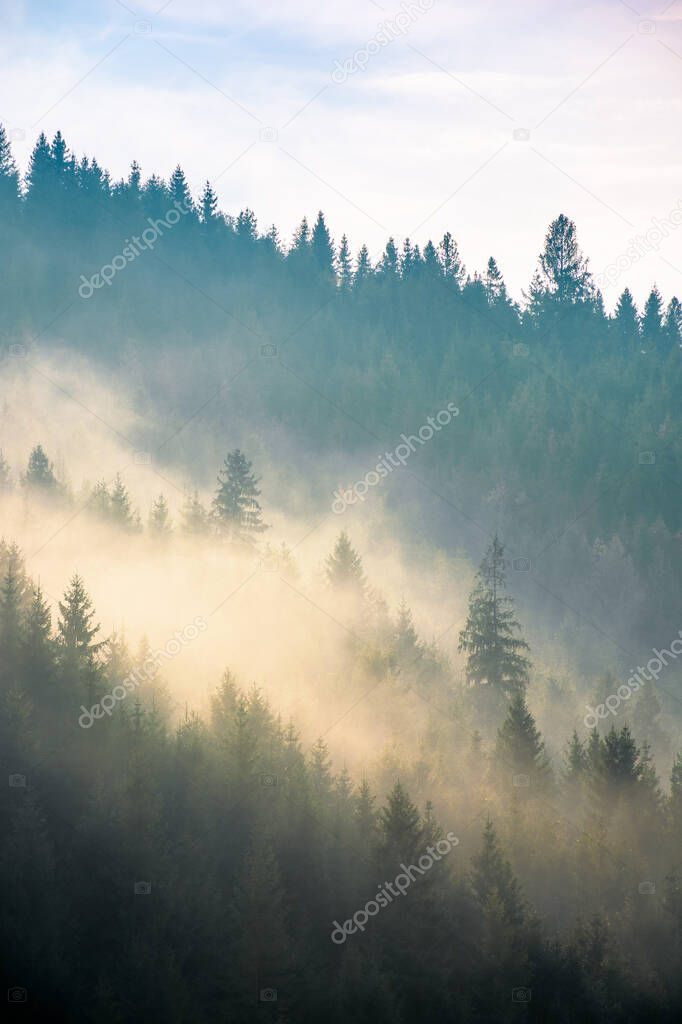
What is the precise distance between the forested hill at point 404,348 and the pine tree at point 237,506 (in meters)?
45.9

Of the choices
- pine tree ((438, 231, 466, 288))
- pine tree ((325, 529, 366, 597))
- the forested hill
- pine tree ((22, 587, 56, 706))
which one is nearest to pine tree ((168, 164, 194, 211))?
the forested hill

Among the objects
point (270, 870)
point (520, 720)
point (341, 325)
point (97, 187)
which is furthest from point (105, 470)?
point (270, 870)

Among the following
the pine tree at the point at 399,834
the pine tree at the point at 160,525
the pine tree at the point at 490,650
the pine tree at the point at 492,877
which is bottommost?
the pine tree at the point at 492,877

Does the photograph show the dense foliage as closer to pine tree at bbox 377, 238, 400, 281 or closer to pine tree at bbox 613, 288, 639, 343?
pine tree at bbox 613, 288, 639, 343

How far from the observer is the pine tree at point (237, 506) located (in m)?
78.9

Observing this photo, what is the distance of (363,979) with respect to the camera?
1539 inches

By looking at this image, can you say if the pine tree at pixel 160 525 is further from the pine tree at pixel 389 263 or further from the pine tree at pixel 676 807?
the pine tree at pixel 389 263

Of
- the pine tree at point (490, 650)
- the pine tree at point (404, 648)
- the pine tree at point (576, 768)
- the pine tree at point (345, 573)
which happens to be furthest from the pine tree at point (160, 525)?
the pine tree at point (576, 768)

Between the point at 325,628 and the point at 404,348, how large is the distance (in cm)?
9749

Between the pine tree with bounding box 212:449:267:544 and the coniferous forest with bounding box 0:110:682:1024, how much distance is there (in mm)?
232

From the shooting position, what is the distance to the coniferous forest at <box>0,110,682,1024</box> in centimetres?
4112

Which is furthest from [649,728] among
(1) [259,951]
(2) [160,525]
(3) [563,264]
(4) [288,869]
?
(3) [563,264]

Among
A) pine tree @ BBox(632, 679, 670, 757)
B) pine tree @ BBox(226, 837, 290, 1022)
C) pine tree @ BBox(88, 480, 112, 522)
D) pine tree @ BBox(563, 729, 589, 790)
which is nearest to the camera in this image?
pine tree @ BBox(226, 837, 290, 1022)

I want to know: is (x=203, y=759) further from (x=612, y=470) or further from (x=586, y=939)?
(x=612, y=470)
